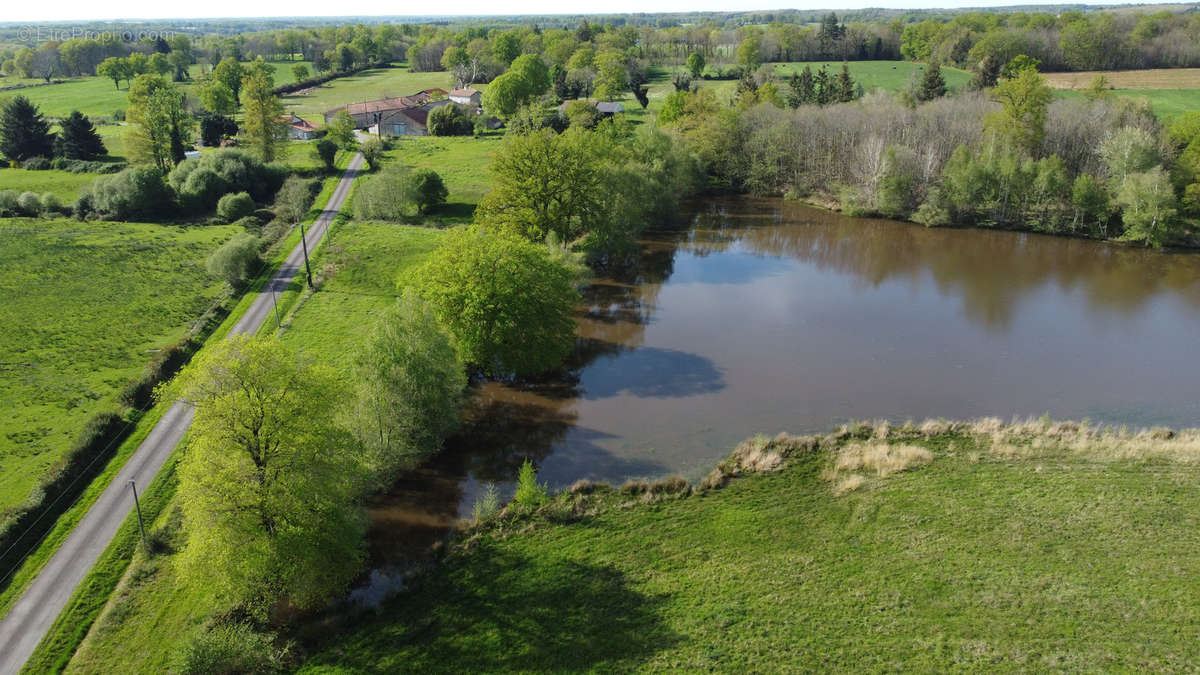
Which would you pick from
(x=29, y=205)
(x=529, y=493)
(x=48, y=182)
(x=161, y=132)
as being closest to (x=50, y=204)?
(x=29, y=205)

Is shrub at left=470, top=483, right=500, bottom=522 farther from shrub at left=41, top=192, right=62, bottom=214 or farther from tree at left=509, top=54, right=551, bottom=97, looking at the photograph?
tree at left=509, top=54, right=551, bottom=97

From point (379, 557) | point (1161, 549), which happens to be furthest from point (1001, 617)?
point (379, 557)

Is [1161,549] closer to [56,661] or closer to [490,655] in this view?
[490,655]

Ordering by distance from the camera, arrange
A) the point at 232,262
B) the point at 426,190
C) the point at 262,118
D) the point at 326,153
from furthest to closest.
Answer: the point at 326,153, the point at 262,118, the point at 426,190, the point at 232,262

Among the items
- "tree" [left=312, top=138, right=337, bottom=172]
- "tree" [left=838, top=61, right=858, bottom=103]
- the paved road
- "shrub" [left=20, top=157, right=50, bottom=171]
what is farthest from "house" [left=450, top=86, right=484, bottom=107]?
the paved road

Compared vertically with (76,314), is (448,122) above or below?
above

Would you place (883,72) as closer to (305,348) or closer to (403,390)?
(305,348)
